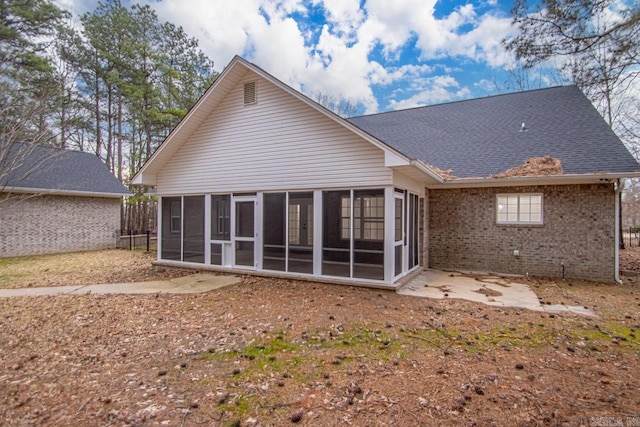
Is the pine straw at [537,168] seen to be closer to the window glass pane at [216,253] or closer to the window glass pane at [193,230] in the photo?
the window glass pane at [216,253]

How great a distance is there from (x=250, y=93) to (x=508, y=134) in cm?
792

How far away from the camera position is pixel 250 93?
27.3 ft

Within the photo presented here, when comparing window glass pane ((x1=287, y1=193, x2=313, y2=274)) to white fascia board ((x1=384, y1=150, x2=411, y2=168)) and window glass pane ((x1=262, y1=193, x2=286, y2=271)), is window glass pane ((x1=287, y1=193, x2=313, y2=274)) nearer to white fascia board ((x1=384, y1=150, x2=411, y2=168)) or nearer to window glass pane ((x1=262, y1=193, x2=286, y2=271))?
window glass pane ((x1=262, y1=193, x2=286, y2=271))

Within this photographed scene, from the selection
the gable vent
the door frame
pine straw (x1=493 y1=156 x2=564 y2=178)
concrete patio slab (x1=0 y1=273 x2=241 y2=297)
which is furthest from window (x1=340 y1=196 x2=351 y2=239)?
pine straw (x1=493 y1=156 x2=564 y2=178)

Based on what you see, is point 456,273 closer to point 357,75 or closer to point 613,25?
point 613,25

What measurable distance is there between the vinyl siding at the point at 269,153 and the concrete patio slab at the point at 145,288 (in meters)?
2.50

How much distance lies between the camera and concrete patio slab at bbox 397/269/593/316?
5.95 m

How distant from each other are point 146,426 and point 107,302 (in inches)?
177

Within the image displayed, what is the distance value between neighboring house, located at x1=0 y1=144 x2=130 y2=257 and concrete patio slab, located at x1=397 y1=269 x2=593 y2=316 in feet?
43.2

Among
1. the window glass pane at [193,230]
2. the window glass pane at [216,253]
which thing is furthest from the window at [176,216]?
the window glass pane at [216,253]

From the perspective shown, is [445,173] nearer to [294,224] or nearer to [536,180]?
[536,180]

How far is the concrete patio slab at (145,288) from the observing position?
6875mm

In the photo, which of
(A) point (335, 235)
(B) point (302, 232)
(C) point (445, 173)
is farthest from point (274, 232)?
(C) point (445, 173)

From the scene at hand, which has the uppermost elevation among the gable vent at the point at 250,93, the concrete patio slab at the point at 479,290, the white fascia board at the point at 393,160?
the gable vent at the point at 250,93
